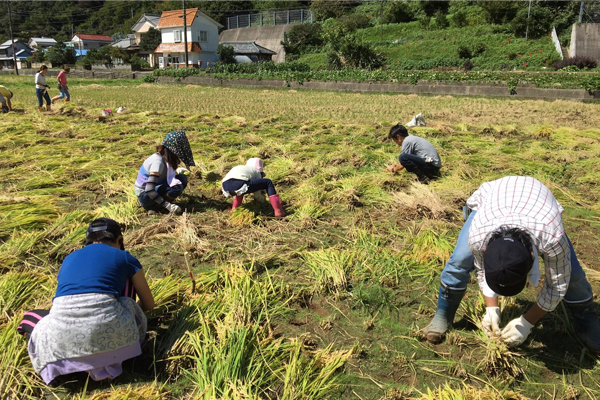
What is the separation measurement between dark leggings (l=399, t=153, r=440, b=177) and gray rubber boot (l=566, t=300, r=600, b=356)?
2.98 m

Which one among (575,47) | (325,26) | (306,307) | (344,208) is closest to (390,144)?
(344,208)

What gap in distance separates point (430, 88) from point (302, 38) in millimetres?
29623

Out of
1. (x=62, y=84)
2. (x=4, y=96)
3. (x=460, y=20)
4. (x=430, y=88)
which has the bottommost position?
(x=4, y=96)

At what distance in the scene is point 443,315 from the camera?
2.37 metres

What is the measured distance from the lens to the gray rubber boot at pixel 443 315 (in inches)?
89.8

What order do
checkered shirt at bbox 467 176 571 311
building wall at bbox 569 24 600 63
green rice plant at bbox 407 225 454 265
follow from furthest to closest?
building wall at bbox 569 24 600 63 < green rice plant at bbox 407 225 454 265 < checkered shirt at bbox 467 176 571 311

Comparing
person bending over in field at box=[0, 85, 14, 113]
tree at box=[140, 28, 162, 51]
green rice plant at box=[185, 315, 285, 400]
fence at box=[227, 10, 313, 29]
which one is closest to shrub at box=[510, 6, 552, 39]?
fence at box=[227, 10, 313, 29]

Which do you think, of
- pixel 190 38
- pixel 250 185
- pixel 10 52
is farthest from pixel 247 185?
pixel 10 52

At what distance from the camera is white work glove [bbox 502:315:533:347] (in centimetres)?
210

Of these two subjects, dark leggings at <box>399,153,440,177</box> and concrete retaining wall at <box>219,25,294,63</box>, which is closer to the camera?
dark leggings at <box>399,153,440,177</box>

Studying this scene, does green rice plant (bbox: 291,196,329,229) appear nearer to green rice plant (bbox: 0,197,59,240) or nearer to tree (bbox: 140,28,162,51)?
→ green rice plant (bbox: 0,197,59,240)

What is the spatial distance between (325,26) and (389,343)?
150 feet

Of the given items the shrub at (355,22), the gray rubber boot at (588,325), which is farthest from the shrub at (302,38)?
the gray rubber boot at (588,325)

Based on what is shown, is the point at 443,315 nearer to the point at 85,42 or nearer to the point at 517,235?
the point at 517,235
